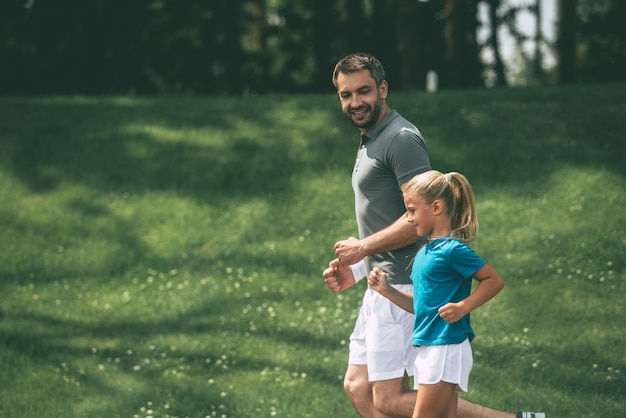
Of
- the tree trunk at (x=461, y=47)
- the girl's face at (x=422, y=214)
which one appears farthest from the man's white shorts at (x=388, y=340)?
the tree trunk at (x=461, y=47)

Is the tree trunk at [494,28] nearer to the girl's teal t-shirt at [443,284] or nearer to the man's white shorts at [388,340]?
the man's white shorts at [388,340]

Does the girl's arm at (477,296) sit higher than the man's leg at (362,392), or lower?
higher

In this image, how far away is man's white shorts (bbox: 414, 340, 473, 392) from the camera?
175 inches

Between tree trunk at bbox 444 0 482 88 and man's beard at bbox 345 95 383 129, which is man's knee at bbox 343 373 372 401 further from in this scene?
tree trunk at bbox 444 0 482 88

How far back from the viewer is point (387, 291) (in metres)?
4.81

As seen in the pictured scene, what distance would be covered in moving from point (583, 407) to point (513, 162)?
20.2 feet

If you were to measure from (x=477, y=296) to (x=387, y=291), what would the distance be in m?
0.62

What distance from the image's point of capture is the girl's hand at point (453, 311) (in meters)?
4.37

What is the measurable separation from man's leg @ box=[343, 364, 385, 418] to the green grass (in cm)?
210

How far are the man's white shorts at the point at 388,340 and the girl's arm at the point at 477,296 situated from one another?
24.7 inches

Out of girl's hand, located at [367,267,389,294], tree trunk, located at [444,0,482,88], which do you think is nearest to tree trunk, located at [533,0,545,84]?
tree trunk, located at [444,0,482,88]

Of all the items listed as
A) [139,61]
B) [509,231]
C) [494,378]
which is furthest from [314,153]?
[139,61]

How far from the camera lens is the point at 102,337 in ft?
30.3

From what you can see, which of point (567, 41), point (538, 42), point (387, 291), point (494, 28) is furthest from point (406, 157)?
point (538, 42)
